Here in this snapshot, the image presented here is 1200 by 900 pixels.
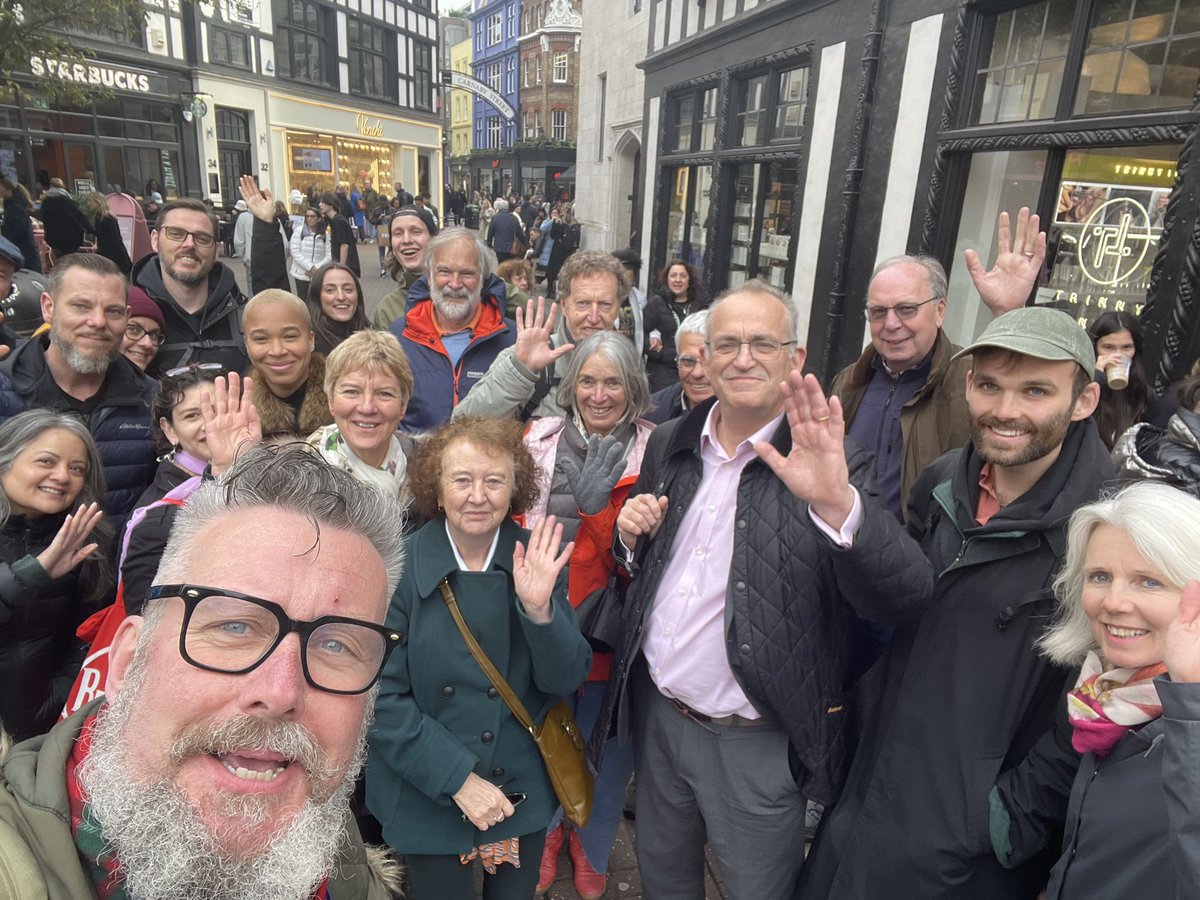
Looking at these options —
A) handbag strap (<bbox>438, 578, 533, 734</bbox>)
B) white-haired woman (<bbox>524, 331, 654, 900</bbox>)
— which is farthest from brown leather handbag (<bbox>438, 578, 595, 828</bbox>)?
white-haired woman (<bbox>524, 331, 654, 900</bbox>)

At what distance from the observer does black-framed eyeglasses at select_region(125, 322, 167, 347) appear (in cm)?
368

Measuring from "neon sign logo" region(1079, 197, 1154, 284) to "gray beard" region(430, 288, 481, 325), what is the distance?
4.23 m

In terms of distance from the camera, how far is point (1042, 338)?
1941 millimetres

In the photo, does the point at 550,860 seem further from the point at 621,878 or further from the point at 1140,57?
the point at 1140,57

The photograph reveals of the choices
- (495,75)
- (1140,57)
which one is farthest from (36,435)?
(495,75)

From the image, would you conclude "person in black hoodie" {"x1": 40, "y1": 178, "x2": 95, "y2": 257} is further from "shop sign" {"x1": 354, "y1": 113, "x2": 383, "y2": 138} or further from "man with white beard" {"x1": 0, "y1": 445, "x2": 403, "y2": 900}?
"shop sign" {"x1": 354, "y1": 113, "x2": 383, "y2": 138}

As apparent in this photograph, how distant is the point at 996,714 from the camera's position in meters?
1.83

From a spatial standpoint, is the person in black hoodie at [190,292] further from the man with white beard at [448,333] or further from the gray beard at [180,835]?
the gray beard at [180,835]

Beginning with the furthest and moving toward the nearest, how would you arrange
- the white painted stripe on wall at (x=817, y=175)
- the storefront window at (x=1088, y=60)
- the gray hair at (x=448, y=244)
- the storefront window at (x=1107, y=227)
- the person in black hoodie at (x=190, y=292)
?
the white painted stripe on wall at (x=817, y=175)
the storefront window at (x=1107, y=227)
the storefront window at (x=1088, y=60)
the person in black hoodie at (x=190, y=292)
the gray hair at (x=448, y=244)

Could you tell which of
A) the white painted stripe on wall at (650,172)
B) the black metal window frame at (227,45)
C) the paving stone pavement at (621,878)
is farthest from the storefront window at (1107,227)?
the black metal window frame at (227,45)

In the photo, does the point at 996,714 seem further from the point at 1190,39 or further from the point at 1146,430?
the point at 1190,39

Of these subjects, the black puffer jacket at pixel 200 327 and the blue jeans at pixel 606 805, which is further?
the black puffer jacket at pixel 200 327

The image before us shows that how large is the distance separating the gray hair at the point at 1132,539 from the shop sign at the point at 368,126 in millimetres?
40375

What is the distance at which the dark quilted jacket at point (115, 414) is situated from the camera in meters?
3.06
